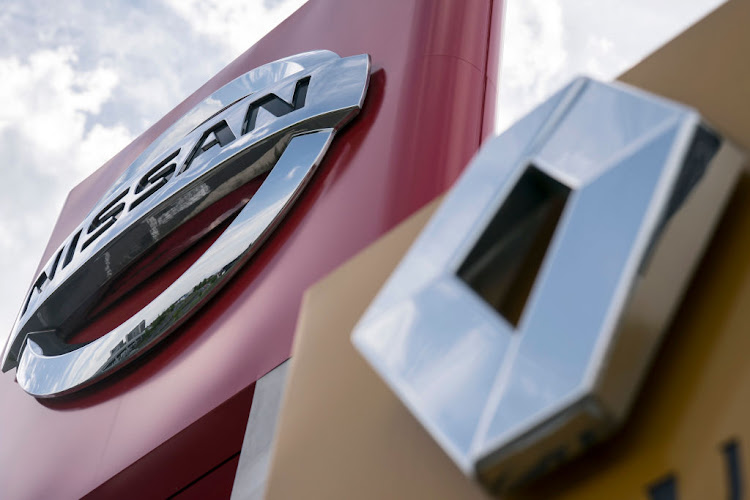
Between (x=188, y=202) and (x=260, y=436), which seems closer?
(x=260, y=436)

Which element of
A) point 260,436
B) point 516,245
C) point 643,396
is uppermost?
point 516,245

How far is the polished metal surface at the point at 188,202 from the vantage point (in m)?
3.09

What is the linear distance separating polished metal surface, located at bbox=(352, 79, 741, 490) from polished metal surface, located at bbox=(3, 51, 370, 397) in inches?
65.4

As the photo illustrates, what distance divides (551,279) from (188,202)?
248 cm

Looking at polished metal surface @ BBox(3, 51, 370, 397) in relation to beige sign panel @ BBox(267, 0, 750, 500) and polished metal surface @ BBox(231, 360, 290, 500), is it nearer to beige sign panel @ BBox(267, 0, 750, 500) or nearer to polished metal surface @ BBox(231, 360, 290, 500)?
polished metal surface @ BBox(231, 360, 290, 500)

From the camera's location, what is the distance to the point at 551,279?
45.8 inches

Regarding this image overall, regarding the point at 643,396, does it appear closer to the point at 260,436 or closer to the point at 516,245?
the point at 516,245

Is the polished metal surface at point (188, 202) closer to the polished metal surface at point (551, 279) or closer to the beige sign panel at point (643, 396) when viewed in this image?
the beige sign panel at point (643, 396)

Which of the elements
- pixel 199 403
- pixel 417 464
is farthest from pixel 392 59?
pixel 417 464

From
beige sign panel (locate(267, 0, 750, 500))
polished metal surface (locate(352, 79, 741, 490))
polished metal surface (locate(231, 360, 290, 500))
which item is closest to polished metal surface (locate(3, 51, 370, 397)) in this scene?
polished metal surface (locate(231, 360, 290, 500))

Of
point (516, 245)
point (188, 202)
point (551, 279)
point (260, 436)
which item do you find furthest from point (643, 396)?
point (188, 202)

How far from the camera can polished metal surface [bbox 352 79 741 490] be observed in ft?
3.49

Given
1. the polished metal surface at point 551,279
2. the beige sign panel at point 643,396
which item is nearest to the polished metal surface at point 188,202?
the beige sign panel at point 643,396

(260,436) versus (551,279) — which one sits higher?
(551,279)
